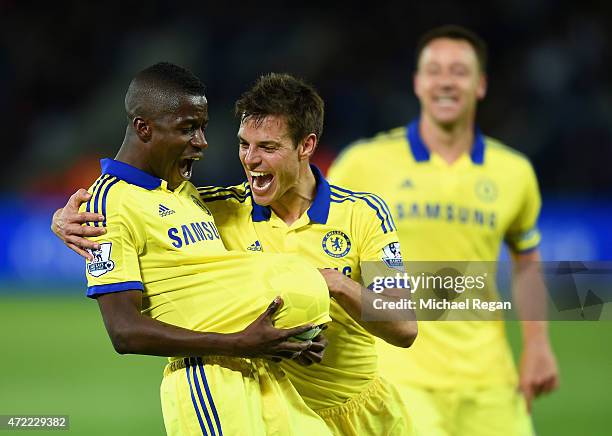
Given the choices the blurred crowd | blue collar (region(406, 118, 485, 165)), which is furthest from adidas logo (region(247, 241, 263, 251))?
the blurred crowd

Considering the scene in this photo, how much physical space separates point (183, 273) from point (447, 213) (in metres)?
2.31

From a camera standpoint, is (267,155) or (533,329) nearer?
(267,155)

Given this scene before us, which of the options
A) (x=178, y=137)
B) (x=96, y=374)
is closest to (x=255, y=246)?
(x=178, y=137)

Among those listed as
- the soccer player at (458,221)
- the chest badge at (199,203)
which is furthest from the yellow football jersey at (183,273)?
the soccer player at (458,221)

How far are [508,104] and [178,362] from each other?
35.2ft

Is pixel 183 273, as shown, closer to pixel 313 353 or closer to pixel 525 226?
pixel 313 353

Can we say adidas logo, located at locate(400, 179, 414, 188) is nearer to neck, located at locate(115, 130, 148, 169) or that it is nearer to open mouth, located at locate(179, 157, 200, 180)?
open mouth, located at locate(179, 157, 200, 180)

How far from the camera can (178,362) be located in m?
3.31

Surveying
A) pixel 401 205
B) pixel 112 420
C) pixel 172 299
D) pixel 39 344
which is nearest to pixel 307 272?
pixel 172 299

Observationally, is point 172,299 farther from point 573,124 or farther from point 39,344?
point 573,124

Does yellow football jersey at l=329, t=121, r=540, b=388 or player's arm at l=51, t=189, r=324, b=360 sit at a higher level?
yellow football jersey at l=329, t=121, r=540, b=388

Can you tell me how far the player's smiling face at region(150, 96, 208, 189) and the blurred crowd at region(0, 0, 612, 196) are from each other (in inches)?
370

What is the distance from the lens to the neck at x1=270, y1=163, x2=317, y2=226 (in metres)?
3.84

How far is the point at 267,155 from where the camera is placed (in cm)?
367
